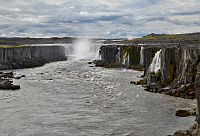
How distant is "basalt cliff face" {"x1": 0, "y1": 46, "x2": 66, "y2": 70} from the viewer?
277ft

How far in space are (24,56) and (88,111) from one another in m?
69.1

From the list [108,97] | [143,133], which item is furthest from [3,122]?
[108,97]

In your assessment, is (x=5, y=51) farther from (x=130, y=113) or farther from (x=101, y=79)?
(x=130, y=113)

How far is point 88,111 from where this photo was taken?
32938 millimetres

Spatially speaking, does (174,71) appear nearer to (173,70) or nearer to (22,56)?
(173,70)

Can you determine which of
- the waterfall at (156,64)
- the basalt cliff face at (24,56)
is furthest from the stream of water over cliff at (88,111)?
the basalt cliff face at (24,56)

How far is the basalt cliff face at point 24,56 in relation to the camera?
3322 inches

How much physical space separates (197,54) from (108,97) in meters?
10.2

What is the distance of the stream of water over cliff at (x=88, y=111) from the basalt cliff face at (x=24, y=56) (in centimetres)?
3562

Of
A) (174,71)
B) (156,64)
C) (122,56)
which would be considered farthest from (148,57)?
(122,56)

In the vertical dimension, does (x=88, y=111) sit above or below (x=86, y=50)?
below

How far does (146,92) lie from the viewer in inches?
1688

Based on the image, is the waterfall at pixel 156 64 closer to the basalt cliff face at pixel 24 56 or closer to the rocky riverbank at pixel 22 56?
the rocky riverbank at pixel 22 56

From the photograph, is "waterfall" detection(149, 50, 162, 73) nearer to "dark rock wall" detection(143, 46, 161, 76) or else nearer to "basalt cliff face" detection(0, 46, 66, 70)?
"dark rock wall" detection(143, 46, 161, 76)
